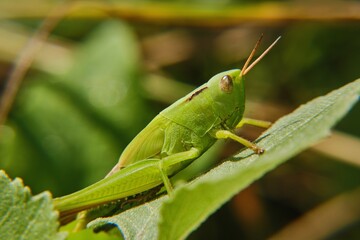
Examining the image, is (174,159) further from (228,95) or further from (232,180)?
(232,180)

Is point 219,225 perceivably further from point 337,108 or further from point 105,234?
point 337,108

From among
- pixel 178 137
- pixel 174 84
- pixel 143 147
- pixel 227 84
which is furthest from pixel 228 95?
pixel 174 84

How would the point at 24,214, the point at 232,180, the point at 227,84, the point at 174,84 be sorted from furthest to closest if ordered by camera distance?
1. the point at 174,84
2. the point at 227,84
3. the point at 24,214
4. the point at 232,180

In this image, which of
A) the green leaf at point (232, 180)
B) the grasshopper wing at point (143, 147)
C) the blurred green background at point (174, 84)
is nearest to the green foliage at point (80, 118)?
the blurred green background at point (174, 84)

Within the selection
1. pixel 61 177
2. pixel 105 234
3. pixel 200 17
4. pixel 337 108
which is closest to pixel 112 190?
pixel 105 234

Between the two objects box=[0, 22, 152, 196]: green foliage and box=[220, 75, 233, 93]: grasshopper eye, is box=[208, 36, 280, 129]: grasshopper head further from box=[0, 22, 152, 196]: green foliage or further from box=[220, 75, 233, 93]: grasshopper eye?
box=[0, 22, 152, 196]: green foliage

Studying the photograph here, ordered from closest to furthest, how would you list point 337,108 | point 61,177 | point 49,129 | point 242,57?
point 337,108 → point 61,177 → point 49,129 → point 242,57

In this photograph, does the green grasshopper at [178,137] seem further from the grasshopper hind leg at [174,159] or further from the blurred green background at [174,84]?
the blurred green background at [174,84]
